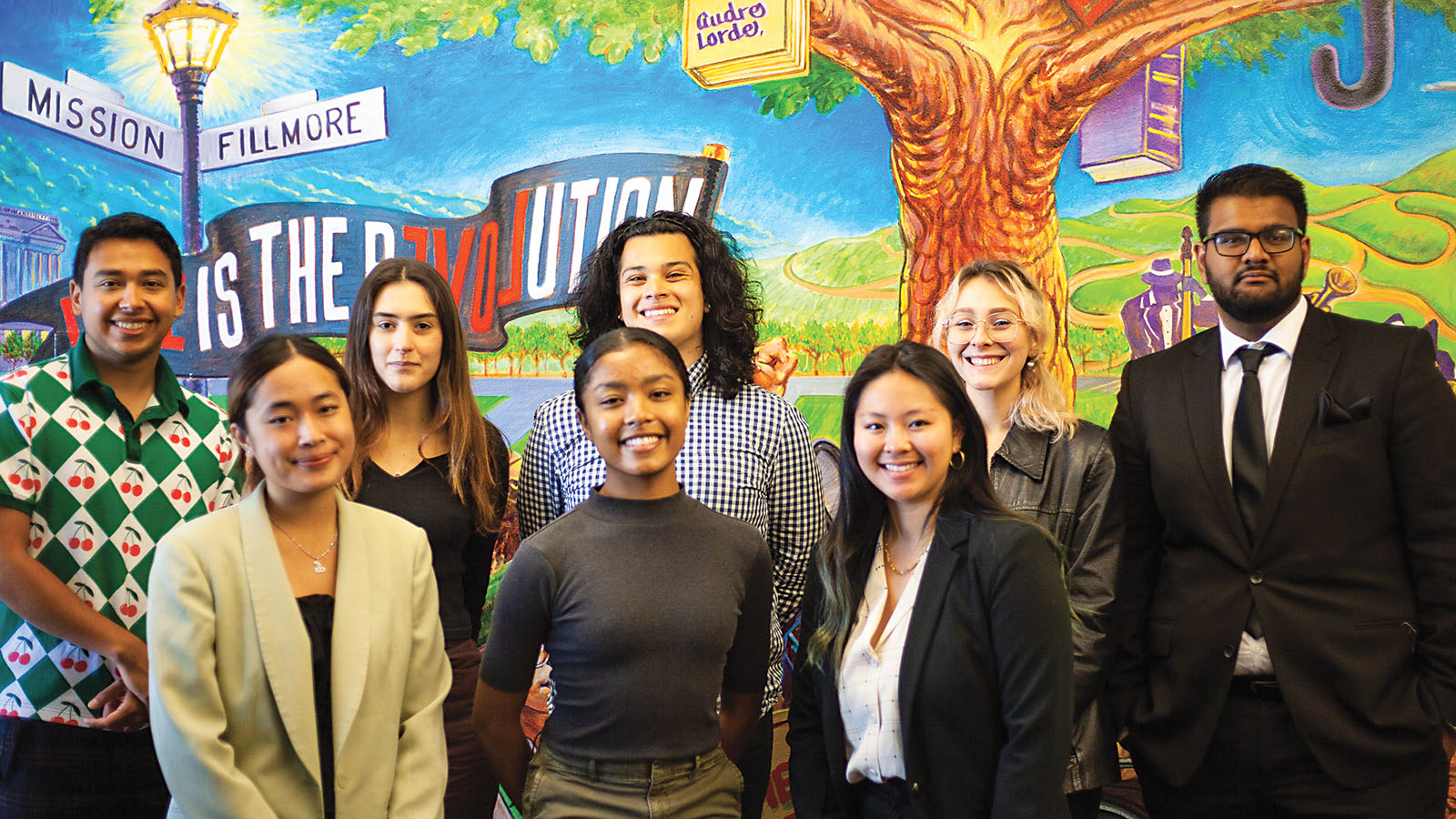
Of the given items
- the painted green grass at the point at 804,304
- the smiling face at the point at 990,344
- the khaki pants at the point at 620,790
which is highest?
the painted green grass at the point at 804,304

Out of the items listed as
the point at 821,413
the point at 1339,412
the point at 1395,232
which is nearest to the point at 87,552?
the point at 821,413

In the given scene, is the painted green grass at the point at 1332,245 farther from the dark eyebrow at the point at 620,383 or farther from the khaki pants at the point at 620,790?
the khaki pants at the point at 620,790

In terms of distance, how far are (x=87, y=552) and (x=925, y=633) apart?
174 cm

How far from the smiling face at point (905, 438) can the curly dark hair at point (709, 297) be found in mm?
603

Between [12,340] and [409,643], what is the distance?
3.18 meters

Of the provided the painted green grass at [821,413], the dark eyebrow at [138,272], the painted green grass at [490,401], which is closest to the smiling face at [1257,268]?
the painted green grass at [821,413]

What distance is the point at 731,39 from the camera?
141 inches

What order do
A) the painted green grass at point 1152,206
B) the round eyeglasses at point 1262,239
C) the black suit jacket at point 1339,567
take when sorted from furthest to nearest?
1. the painted green grass at point 1152,206
2. the round eyeglasses at point 1262,239
3. the black suit jacket at point 1339,567

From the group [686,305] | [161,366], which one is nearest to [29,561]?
[161,366]

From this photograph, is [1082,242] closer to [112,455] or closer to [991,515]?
[991,515]

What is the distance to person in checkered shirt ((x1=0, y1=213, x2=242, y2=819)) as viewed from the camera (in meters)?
2.06

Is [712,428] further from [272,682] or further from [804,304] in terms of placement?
[804,304]

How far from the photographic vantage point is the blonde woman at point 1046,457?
213 centimetres

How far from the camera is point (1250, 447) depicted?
2.12 meters
